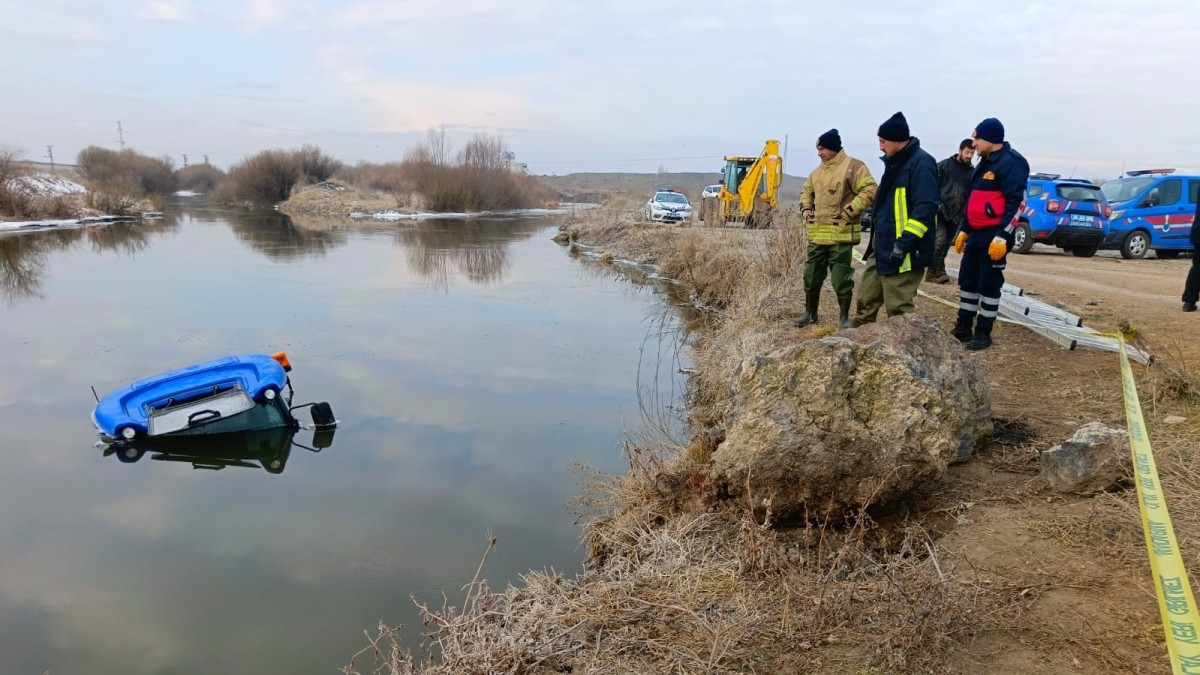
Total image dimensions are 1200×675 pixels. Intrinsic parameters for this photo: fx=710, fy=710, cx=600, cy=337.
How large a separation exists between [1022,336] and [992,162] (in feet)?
5.73

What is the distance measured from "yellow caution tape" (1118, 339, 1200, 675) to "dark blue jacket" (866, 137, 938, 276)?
238 cm

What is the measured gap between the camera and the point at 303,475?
5695 millimetres

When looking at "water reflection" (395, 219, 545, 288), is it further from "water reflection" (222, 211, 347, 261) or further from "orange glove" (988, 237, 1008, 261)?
"orange glove" (988, 237, 1008, 261)

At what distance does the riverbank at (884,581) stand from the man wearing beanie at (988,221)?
0.92 meters

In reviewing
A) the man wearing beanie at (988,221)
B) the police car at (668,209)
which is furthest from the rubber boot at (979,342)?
the police car at (668,209)

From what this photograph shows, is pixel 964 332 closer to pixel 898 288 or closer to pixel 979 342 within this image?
pixel 979 342

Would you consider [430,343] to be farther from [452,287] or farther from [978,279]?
[978,279]

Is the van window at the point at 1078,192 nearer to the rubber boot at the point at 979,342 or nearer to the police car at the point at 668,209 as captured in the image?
the rubber boot at the point at 979,342

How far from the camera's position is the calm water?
3.92m

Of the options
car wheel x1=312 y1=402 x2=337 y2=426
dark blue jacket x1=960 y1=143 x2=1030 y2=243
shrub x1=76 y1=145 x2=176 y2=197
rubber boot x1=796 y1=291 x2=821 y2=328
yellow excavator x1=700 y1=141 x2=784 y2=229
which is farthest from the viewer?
shrub x1=76 y1=145 x2=176 y2=197

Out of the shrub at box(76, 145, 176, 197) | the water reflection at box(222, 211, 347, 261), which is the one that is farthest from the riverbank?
the shrub at box(76, 145, 176, 197)

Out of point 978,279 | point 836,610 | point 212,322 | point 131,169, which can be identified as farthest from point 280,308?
point 131,169

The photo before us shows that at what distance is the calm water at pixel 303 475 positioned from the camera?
3922 mm

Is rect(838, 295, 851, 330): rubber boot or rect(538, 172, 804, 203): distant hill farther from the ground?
rect(538, 172, 804, 203): distant hill
